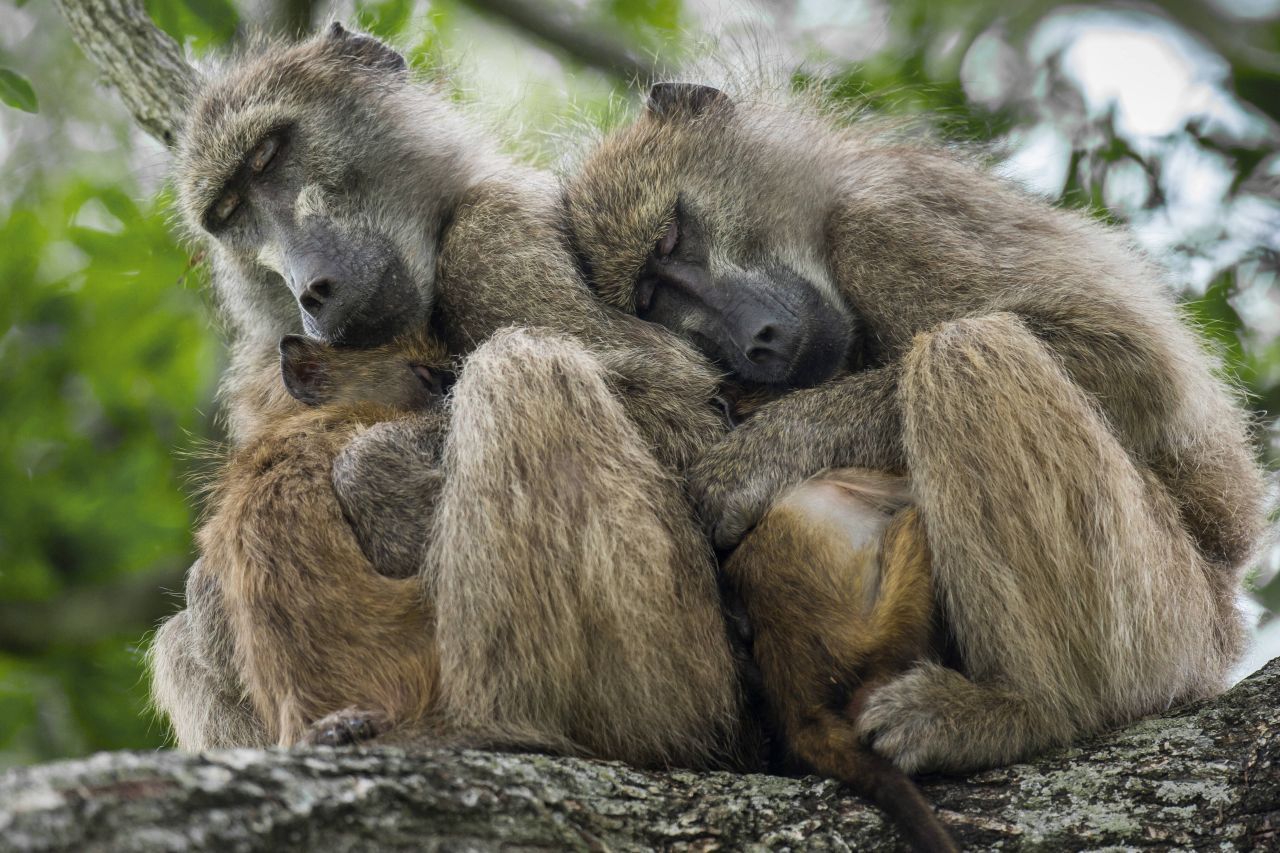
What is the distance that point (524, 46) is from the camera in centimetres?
793

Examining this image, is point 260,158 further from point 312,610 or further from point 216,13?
point 312,610

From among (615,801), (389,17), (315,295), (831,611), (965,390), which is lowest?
(615,801)

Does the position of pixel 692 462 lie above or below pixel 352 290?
below

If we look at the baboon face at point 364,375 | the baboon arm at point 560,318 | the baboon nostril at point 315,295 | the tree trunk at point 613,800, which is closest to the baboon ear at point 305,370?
the baboon face at point 364,375

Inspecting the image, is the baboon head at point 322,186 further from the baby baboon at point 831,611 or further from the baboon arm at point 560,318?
the baby baboon at point 831,611

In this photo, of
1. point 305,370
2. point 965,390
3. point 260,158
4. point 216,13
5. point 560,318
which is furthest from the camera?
point 216,13

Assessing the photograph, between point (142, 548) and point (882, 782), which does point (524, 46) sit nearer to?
point (142, 548)

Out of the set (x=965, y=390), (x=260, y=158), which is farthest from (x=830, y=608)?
(x=260, y=158)

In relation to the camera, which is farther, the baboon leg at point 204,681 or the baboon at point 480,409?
the baboon leg at point 204,681

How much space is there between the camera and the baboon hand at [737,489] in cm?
411

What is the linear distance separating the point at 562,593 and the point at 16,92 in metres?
3.94

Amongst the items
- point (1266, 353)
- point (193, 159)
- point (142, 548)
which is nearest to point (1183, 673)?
point (1266, 353)

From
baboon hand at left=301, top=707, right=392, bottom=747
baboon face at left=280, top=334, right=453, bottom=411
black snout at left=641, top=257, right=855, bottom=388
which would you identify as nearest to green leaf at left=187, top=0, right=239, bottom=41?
baboon face at left=280, top=334, right=453, bottom=411

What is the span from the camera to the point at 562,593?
3.57m
